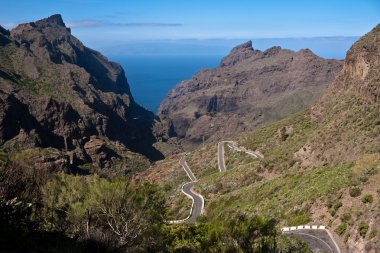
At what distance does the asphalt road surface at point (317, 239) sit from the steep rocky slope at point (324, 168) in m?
0.59

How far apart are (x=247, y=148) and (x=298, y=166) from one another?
1274 inches

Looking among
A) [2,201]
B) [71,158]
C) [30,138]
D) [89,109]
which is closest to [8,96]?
[30,138]

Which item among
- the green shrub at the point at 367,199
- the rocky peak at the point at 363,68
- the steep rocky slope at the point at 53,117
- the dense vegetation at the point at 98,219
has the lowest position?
the steep rocky slope at the point at 53,117

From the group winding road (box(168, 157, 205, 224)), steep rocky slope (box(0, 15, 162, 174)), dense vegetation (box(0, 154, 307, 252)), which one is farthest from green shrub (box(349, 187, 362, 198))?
steep rocky slope (box(0, 15, 162, 174))

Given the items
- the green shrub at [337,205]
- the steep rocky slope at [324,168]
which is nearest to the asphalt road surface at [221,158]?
the steep rocky slope at [324,168]

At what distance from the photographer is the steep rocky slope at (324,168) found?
2915cm

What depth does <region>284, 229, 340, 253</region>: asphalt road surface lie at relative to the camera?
26.2 metres

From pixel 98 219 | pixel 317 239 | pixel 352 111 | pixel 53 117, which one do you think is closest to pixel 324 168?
pixel 317 239

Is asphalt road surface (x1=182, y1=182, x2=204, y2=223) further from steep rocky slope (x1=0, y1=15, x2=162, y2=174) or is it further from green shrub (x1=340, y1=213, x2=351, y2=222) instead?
steep rocky slope (x1=0, y1=15, x2=162, y2=174)

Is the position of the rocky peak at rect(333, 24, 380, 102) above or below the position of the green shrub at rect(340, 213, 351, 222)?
above

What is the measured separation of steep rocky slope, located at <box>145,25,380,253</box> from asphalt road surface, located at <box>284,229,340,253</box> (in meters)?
0.59

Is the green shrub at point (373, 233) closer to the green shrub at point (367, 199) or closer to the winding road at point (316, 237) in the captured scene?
the winding road at point (316, 237)

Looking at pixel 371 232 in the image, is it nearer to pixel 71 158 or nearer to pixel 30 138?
pixel 71 158

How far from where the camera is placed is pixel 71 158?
120688 millimetres
